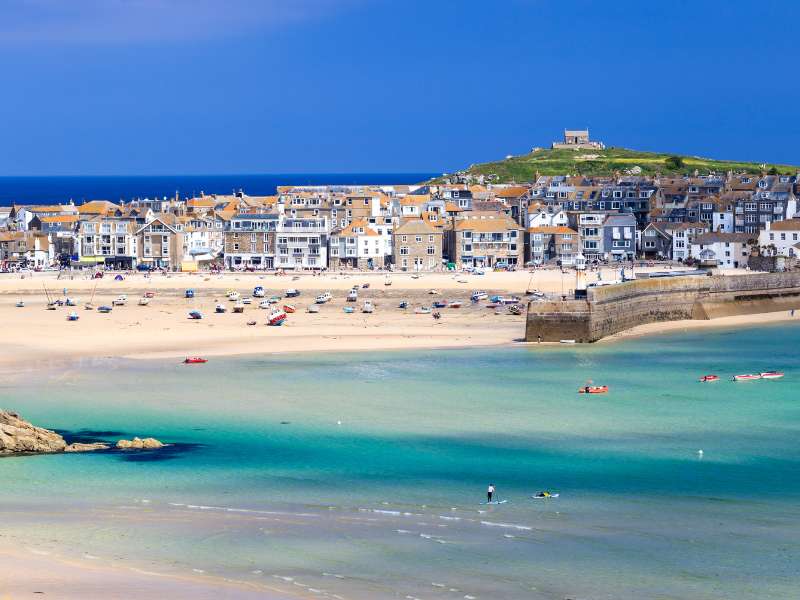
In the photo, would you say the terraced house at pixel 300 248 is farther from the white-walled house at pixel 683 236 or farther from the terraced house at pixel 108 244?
the white-walled house at pixel 683 236

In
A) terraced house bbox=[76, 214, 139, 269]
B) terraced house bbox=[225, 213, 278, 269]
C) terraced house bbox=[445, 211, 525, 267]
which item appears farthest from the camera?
Result: terraced house bbox=[76, 214, 139, 269]

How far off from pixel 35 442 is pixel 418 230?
53724mm

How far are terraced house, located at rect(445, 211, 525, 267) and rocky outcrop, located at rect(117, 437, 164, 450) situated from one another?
178 ft

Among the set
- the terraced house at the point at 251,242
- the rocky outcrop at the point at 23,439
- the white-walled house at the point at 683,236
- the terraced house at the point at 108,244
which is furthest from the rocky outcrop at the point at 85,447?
the white-walled house at the point at 683,236

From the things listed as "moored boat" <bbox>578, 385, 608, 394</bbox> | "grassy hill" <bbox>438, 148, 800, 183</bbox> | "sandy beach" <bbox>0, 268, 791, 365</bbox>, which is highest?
"grassy hill" <bbox>438, 148, 800, 183</bbox>

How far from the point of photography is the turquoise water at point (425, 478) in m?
23.8

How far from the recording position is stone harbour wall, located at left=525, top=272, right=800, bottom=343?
52.8 meters

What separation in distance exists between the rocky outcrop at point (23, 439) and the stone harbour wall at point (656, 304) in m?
23.6

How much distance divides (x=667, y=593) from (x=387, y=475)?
907 cm

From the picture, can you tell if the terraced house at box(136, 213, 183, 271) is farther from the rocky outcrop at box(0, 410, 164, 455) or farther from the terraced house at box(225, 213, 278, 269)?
the rocky outcrop at box(0, 410, 164, 455)

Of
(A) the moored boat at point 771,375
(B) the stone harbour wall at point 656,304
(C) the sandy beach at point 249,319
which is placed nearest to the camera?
(A) the moored boat at point 771,375

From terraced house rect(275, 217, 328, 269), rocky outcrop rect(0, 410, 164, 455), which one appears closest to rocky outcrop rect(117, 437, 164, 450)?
rocky outcrop rect(0, 410, 164, 455)

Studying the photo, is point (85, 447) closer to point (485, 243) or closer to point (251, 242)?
point (251, 242)

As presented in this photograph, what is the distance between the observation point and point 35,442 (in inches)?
1265
